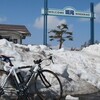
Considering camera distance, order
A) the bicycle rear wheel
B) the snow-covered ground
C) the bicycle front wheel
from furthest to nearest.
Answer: the snow-covered ground → the bicycle front wheel → the bicycle rear wheel

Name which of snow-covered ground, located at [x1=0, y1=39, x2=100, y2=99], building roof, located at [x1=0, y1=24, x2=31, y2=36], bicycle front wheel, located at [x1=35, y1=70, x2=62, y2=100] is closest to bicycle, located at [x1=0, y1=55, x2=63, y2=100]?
bicycle front wheel, located at [x1=35, y1=70, x2=62, y2=100]

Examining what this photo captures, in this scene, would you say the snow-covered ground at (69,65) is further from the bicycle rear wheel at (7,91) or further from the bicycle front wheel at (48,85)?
the bicycle rear wheel at (7,91)

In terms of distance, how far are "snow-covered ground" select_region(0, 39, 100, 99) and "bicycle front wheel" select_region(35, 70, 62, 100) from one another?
1.25 metres

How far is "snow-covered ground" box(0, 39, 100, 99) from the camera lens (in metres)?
12.3

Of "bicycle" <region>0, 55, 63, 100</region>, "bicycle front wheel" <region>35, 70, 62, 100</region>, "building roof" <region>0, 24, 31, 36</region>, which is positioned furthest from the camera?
"building roof" <region>0, 24, 31, 36</region>

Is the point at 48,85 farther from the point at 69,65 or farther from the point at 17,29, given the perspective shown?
the point at 17,29

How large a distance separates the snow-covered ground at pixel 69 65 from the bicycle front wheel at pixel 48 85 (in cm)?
125

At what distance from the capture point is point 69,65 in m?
15.1

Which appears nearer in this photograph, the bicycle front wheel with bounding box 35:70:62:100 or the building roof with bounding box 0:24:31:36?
the bicycle front wheel with bounding box 35:70:62:100

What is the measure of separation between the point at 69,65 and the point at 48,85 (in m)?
4.86

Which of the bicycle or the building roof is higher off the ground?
the building roof

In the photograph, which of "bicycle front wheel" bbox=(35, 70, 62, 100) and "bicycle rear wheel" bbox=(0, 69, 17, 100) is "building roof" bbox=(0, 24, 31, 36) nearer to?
"bicycle front wheel" bbox=(35, 70, 62, 100)

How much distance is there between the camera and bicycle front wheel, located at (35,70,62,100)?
10117 mm

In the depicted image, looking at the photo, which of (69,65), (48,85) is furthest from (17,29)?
(48,85)
